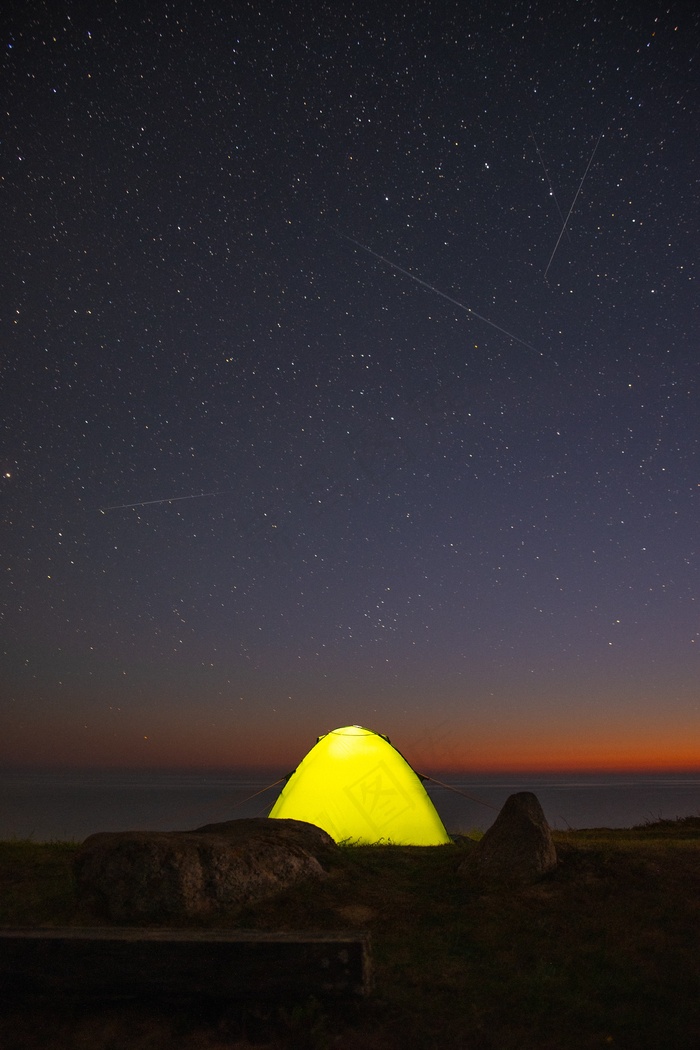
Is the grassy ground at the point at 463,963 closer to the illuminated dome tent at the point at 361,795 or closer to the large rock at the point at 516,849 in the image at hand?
the large rock at the point at 516,849

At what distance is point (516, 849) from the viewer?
834 centimetres

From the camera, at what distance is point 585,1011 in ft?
18.4

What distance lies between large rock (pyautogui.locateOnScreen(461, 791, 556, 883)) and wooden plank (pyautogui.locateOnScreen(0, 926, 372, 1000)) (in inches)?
123

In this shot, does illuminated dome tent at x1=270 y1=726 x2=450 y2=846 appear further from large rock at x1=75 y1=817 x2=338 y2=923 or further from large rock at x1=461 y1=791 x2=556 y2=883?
large rock at x1=75 y1=817 x2=338 y2=923


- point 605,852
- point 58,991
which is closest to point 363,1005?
point 58,991

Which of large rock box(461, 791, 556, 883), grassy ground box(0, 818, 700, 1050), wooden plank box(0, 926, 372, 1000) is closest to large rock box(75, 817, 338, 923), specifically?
grassy ground box(0, 818, 700, 1050)

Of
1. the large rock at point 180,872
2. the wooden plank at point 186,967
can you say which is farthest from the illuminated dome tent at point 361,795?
the wooden plank at point 186,967

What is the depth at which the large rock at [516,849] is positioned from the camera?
320 inches

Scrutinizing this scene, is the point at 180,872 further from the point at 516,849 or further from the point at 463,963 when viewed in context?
the point at 516,849

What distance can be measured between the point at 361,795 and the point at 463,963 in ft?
24.3

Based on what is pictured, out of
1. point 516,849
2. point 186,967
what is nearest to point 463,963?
point 516,849

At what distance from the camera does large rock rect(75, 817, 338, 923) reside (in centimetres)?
720

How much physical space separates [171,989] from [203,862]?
212 cm

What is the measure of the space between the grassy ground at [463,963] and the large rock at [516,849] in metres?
0.21
